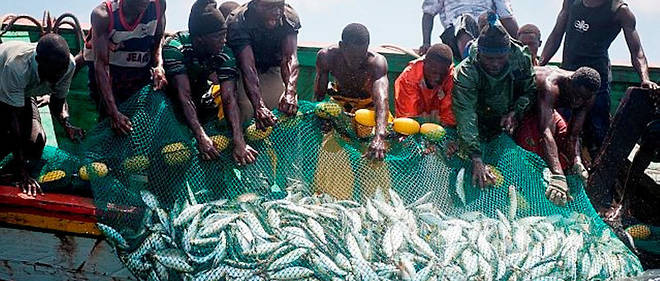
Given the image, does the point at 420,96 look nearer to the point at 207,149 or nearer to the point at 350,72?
the point at 350,72

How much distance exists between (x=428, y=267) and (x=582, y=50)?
3.92 metres

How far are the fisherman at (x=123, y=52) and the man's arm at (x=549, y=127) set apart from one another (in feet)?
11.3

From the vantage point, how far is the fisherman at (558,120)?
629 centimetres

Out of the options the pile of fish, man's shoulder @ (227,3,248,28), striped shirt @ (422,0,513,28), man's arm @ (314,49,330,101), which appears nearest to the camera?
the pile of fish

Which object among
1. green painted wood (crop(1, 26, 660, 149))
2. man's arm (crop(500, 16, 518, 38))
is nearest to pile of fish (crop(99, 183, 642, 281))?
man's arm (crop(500, 16, 518, 38))

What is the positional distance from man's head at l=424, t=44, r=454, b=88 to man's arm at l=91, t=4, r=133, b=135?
114 inches

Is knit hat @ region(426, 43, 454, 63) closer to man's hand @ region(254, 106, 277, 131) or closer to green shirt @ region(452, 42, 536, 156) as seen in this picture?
green shirt @ region(452, 42, 536, 156)

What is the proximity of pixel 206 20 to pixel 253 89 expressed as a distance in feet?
2.36

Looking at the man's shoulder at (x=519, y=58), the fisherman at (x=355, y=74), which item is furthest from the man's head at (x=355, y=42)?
the man's shoulder at (x=519, y=58)

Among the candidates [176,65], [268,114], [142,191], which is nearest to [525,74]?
[268,114]

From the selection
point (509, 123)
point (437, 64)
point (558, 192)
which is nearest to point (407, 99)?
point (437, 64)

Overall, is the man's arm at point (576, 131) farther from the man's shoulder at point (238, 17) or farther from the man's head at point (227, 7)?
the man's head at point (227, 7)

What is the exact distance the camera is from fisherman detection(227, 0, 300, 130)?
20.1 ft

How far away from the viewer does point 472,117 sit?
6.24 metres
